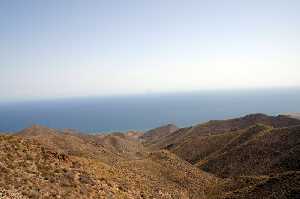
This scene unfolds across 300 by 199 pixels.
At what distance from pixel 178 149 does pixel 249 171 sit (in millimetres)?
27737

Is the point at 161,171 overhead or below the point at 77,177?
below

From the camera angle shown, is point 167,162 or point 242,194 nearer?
point 242,194

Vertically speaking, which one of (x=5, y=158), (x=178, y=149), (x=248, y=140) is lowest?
(x=178, y=149)

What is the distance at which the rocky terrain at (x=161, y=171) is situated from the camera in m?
22.8

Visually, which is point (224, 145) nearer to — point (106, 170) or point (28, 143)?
point (106, 170)

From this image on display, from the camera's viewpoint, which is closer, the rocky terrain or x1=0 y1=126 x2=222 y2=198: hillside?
x1=0 y1=126 x2=222 y2=198: hillside

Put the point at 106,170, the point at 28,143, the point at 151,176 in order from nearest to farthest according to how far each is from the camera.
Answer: the point at 28,143 → the point at 106,170 → the point at 151,176

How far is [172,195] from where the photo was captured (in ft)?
102

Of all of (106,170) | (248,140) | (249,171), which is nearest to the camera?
(106,170)

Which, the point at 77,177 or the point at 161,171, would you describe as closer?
the point at 77,177

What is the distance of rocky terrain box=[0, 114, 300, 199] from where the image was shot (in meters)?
22.8

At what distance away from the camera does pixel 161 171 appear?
128 feet

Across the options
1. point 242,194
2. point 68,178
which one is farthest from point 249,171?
point 68,178

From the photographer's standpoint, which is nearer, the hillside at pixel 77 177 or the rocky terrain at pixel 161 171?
the hillside at pixel 77 177
